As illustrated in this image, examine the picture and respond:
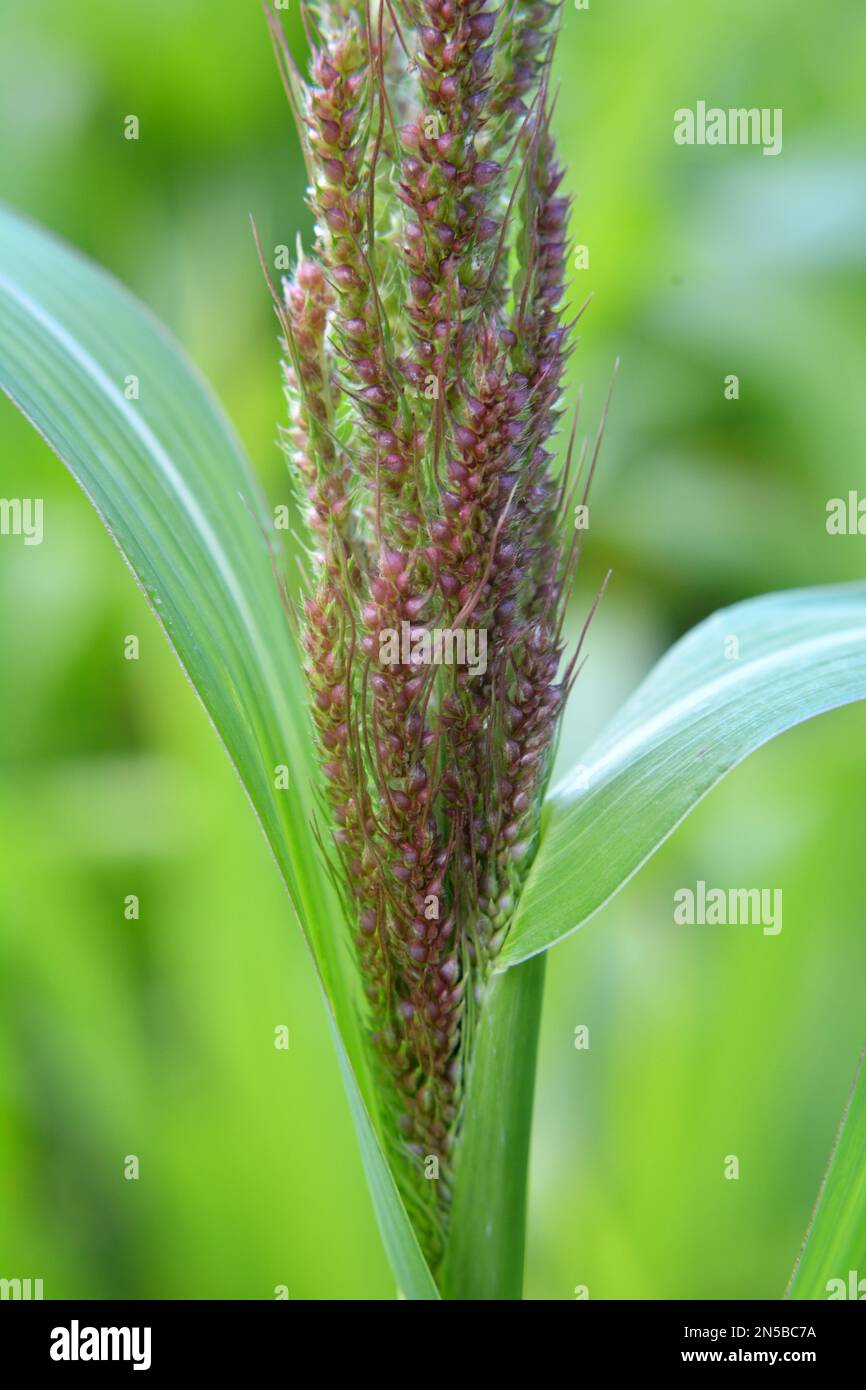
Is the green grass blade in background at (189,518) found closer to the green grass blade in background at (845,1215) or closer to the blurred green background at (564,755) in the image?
the green grass blade in background at (845,1215)

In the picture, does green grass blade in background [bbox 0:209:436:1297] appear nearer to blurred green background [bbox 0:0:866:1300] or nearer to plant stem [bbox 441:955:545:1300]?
plant stem [bbox 441:955:545:1300]

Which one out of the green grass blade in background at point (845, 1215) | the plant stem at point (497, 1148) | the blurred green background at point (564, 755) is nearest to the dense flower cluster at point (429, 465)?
the plant stem at point (497, 1148)

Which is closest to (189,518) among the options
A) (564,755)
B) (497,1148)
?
(497,1148)

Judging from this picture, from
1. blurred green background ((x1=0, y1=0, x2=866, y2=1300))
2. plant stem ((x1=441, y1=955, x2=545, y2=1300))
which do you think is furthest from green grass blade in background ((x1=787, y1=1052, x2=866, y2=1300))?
blurred green background ((x1=0, y1=0, x2=866, y2=1300))

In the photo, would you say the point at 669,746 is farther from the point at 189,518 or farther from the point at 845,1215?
the point at 189,518

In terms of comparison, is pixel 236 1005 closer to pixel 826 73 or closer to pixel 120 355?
pixel 120 355
